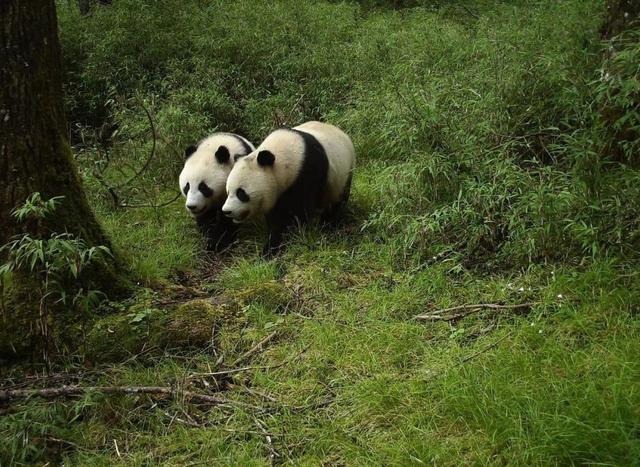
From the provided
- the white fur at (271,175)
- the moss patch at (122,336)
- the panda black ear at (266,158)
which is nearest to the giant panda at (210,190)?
the white fur at (271,175)

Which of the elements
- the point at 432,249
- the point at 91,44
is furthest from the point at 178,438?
the point at 91,44

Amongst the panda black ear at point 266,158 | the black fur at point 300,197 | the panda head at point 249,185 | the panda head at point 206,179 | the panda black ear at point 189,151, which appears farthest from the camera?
the panda black ear at point 189,151

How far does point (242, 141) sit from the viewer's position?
6367mm

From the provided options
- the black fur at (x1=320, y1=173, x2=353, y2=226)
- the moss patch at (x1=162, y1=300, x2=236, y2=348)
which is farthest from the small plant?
the black fur at (x1=320, y1=173, x2=353, y2=226)

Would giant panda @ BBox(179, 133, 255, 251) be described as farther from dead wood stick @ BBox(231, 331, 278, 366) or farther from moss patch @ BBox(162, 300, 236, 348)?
dead wood stick @ BBox(231, 331, 278, 366)

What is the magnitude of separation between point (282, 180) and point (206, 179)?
83 centimetres

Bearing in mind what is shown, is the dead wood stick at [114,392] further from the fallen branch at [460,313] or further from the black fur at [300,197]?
the black fur at [300,197]

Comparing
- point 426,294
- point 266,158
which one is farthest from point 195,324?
point 266,158

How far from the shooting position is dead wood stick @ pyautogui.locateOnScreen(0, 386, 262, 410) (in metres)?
3.10

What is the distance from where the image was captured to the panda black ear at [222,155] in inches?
230

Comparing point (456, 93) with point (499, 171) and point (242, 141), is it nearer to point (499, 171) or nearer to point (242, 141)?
point (499, 171)

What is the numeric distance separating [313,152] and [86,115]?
522 centimetres

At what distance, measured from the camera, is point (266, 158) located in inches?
210

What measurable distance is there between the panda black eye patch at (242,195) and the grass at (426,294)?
48 centimetres
